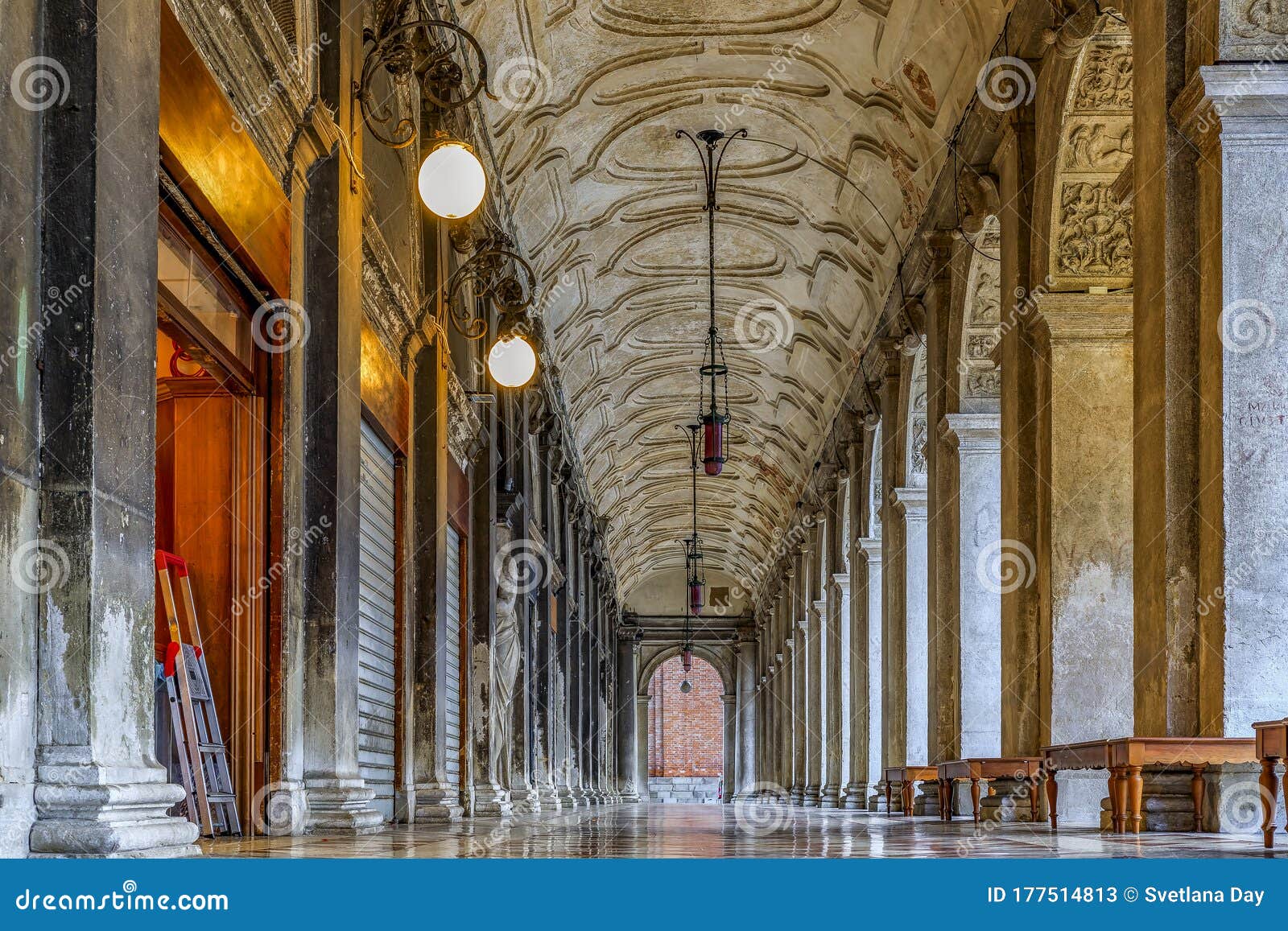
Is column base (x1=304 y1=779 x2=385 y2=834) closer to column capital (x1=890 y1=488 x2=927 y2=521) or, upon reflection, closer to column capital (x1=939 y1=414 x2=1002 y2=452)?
column capital (x1=939 y1=414 x2=1002 y2=452)

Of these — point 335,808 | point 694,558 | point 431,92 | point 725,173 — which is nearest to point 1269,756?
point 335,808

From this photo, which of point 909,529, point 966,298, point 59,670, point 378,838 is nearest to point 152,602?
point 59,670

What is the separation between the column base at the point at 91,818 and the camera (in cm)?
433

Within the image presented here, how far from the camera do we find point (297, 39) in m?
8.14

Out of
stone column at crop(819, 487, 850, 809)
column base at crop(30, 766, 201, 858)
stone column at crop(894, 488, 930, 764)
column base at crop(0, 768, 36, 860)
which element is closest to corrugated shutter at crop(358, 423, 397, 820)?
column base at crop(30, 766, 201, 858)

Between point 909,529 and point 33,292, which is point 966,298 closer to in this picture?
point 909,529

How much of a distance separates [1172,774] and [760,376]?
19.8 meters

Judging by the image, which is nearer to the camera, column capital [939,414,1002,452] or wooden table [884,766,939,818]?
wooden table [884,766,939,818]

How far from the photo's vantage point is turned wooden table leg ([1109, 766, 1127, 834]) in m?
7.96

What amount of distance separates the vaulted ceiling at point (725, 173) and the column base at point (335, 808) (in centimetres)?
781

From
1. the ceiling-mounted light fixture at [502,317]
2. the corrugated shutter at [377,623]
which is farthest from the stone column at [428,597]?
the ceiling-mounted light fixture at [502,317]

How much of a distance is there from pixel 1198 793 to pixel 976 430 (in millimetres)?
7053

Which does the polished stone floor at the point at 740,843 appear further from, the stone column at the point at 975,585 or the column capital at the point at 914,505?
the column capital at the point at 914,505

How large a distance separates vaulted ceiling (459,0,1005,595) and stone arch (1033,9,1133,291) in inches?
75.1
